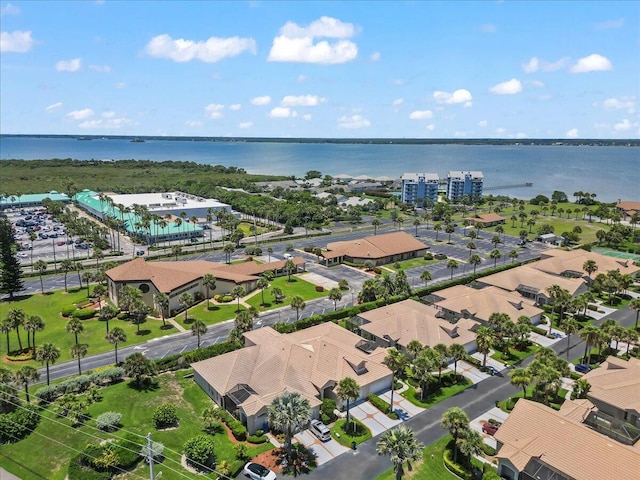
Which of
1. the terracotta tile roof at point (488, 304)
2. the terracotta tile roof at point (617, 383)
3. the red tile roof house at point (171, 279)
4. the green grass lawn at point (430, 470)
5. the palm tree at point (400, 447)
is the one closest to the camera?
the palm tree at point (400, 447)

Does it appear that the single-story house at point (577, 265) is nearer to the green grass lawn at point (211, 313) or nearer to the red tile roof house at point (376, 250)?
the red tile roof house at point (376, 250)

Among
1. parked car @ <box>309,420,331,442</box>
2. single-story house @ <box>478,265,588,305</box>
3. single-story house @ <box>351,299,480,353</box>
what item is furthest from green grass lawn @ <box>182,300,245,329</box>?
single-story house @ <box>478,265,588,305</box>

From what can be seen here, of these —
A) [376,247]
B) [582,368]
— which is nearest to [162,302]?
[376,247]

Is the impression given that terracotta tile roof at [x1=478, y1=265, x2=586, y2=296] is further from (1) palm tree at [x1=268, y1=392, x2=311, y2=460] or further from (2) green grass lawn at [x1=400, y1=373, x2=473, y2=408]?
(1) palm tree at [x1=268, y1=392, x2=311, y2=460]

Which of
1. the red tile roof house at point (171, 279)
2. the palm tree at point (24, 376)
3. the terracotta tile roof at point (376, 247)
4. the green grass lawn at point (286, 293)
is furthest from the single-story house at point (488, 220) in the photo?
the palm tree at point (24, 376)

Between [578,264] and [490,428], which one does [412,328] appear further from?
[578,264]

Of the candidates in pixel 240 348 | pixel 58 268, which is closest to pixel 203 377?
pixel 240 348

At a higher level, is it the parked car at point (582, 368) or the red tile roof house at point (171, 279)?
the red tile roof house at point (171, 279)
